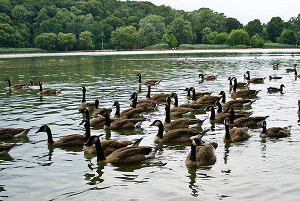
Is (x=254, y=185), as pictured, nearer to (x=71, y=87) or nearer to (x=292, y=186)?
(x=292, y=186)

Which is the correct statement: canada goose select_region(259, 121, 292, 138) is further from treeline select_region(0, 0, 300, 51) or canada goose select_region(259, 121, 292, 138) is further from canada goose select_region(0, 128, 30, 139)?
treeline select_region(0, 0, 300, 51)

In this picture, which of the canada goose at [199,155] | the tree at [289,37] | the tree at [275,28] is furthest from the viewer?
the tree at [275,28]

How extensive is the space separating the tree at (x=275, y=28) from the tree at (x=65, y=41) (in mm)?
97687

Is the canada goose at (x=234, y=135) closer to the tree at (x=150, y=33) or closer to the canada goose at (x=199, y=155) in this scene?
the canada goose at (x=199, y=155)

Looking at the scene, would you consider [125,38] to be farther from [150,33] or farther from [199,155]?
[199,155]

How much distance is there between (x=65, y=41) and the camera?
499 feet

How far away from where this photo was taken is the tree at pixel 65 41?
153012 mm

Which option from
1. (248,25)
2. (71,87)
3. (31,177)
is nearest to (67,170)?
(31,177)

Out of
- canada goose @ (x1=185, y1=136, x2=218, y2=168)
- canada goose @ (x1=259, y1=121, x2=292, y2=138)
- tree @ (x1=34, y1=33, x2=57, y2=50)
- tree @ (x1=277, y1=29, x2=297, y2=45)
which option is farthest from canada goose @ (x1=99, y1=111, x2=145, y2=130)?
tree @ (x1=277, y1=29, x2=297, y2=45)

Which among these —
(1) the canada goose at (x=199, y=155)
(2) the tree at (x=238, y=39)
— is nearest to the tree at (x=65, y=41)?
(2) the tree at (x=238, y=39)

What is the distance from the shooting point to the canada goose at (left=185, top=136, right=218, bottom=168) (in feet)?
33.3

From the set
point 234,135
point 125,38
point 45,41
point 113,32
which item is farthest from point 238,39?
point 234,135

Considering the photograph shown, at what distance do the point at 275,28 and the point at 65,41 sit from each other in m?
103

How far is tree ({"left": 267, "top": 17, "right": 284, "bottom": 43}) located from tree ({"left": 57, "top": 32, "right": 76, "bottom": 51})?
97.7m
